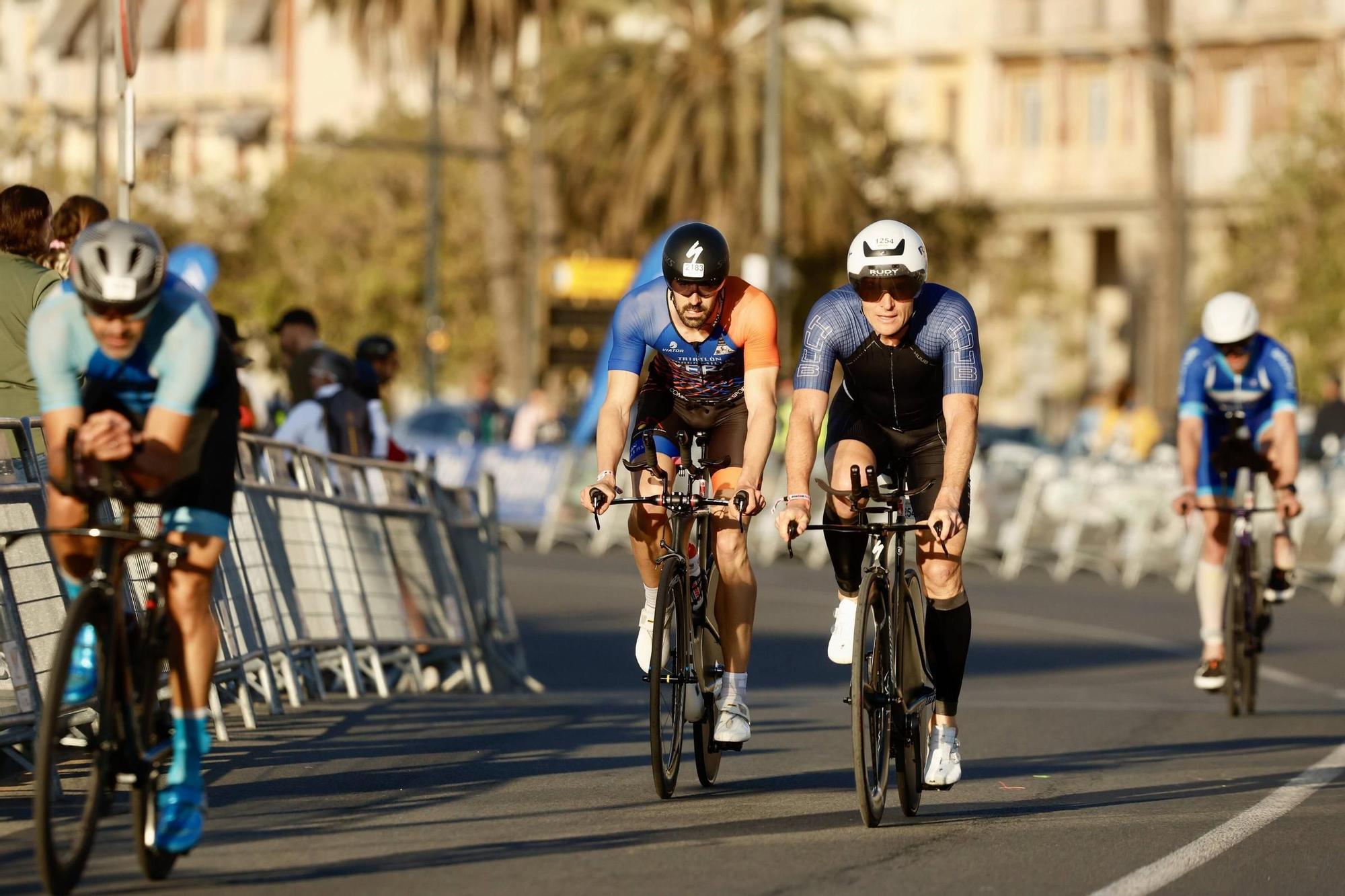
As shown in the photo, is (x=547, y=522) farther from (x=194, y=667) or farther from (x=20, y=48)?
(x=20, y=48)

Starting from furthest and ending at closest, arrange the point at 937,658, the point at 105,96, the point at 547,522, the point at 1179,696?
the point at 105,96, the point at 547,522, the point at 1179,696, the point at 937,658

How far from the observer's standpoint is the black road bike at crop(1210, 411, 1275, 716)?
1362 centimetres

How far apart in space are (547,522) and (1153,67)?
1146 cm

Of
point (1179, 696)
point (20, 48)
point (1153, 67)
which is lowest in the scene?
point (1179, 696)

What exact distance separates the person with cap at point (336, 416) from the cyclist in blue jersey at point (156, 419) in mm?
8198

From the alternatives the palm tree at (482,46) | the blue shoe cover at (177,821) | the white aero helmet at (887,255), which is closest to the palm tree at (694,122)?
the palm tree at (482,46)

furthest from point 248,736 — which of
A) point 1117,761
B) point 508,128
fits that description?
point 508,128

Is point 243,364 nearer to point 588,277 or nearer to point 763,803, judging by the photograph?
point 763,803

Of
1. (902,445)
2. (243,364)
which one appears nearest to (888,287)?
(902,445)

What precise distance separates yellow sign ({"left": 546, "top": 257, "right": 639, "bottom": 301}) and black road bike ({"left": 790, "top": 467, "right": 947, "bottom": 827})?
3273 centimetres

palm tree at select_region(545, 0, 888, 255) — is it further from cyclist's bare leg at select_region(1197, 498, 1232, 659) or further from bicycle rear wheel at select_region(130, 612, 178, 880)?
bicycle rear wheel at select_region(130, 612, 178, 880)

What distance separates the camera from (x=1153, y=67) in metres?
36.7

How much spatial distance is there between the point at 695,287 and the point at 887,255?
2.57 ft

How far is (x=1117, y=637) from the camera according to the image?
20359 mm
